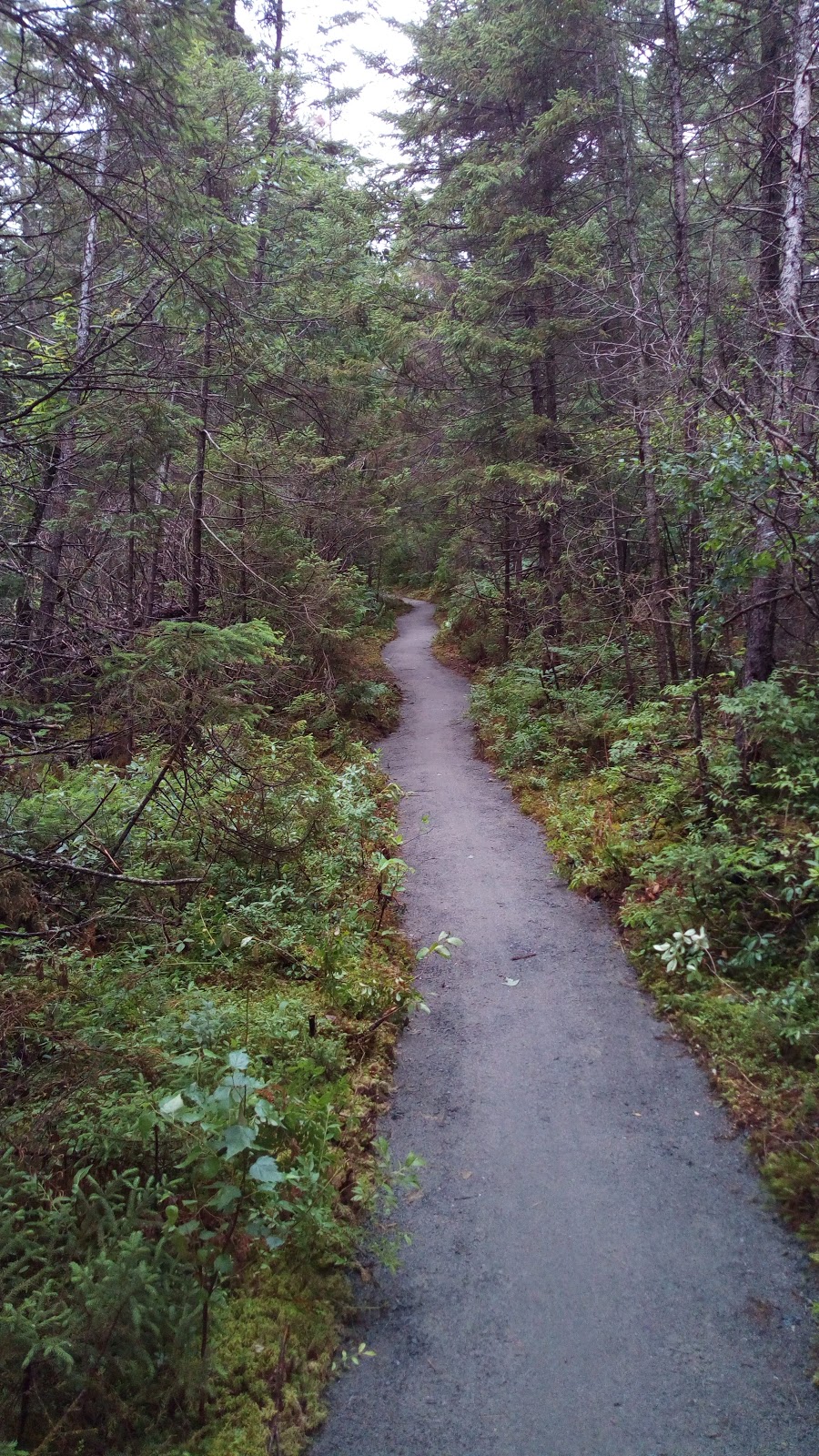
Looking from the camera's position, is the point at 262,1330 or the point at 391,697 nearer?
the point at 262,1330

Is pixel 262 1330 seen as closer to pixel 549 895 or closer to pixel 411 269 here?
pixel 549 895

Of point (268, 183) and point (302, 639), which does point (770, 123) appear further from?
point (302, 639)

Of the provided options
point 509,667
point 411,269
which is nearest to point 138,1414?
point 509,667

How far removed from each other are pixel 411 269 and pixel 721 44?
14670 mm

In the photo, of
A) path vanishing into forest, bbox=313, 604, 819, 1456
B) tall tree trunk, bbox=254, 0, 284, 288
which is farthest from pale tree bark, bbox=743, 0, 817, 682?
tall tree trunk, bbox=254, 0, 284, 288

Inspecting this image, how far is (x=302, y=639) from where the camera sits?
1405 centimetres

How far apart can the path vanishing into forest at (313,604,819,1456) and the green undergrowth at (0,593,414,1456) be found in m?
0.32

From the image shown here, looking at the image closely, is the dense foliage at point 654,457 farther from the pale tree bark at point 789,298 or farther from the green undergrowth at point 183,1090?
the green undergrowth at point 183,1090

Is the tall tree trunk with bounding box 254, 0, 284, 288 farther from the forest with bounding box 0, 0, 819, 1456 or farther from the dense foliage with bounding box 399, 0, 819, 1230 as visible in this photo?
the dense foliage with bounding box 399, 0, 819, 1230

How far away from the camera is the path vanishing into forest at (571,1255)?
3127 mm

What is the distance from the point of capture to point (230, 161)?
277 inches

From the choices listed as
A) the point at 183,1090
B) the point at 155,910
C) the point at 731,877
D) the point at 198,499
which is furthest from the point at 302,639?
the point at 183,1090

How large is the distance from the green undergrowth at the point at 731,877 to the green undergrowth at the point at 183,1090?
87.0 inches

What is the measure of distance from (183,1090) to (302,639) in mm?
11140
